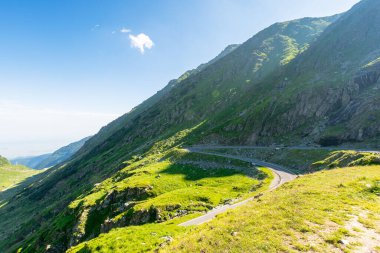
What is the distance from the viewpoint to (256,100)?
14050 centimetres

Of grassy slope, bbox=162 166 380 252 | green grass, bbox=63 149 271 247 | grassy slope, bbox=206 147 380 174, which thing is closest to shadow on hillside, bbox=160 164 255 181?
green grass, bbox=63 149 271 247

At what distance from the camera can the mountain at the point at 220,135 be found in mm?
56062

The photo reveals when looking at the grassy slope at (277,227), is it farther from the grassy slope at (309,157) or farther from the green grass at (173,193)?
the grassy slope at (309,157)

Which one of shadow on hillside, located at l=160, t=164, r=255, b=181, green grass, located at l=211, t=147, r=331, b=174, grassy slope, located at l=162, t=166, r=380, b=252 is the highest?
grassy slope, located at l=162, t=166, r=380, b=252

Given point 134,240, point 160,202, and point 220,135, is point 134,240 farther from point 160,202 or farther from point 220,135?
point 220,135

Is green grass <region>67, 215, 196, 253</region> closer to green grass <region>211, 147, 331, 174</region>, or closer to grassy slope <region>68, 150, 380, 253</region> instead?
grassy slope <region>68, 150, 380, 253</region>

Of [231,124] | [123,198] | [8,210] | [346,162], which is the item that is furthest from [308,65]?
[8,210]

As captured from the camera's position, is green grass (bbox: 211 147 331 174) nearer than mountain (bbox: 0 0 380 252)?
No

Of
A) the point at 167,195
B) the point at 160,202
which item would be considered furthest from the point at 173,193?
the point at 160,202

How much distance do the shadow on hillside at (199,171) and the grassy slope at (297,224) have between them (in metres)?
35.5

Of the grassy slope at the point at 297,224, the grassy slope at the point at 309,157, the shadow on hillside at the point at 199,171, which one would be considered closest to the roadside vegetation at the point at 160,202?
the shadow on hillside at the point at 199,171

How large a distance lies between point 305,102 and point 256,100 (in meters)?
42.8

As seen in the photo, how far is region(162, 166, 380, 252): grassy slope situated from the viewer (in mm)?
18250

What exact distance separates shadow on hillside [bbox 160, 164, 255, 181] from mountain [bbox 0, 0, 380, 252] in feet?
1.01
